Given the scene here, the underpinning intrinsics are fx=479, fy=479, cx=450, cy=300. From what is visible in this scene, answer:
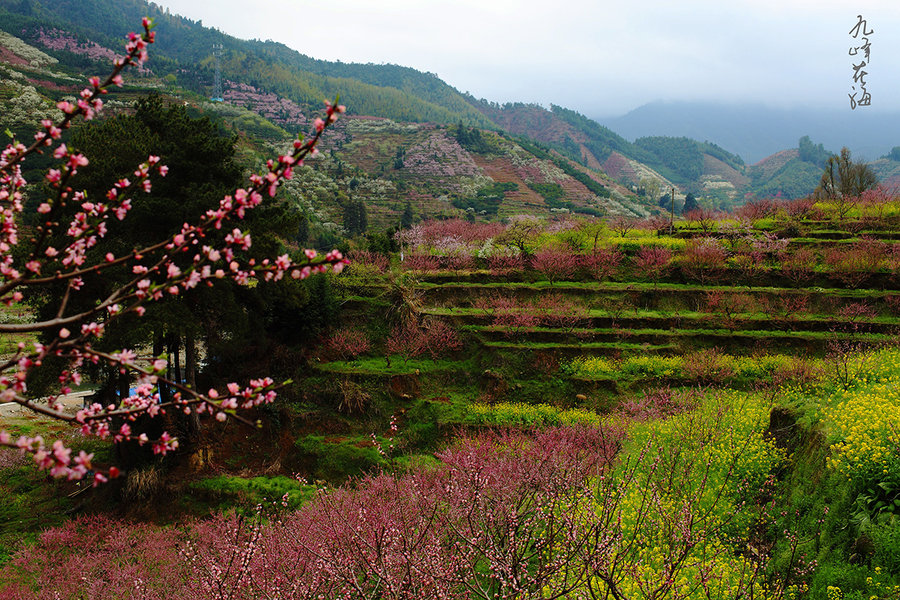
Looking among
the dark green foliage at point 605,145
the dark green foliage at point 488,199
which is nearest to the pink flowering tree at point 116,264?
the dark green foliage at point 488,199

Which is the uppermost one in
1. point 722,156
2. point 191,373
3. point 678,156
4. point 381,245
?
point 722,156

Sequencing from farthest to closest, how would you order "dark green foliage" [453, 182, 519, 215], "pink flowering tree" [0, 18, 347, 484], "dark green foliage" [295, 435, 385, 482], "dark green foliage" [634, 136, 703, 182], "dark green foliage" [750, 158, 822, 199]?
1. "dark green foliage" [634, 136, 703, 182]
2. "dark green foliage" [750, 158, 822, 199]
3. "dark green foliage" [453, 182, 519, 215]
4. "dark green foliage" [295, 435, 385, 482]
5. "pink flowering tree" [0, 18, 347, 484]

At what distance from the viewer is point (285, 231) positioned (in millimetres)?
18000

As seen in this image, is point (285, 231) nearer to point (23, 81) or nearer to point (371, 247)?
point (371, 247)

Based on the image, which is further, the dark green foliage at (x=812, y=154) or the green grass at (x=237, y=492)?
the dark green foliage at (x=812, y=154)

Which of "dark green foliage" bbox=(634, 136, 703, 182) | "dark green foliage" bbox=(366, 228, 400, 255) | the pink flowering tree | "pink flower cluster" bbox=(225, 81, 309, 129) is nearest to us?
the pink flowering tree

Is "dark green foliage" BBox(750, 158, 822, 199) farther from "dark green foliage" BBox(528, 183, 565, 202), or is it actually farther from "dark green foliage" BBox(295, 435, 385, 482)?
"dark green foliage" BBox(295, 435, 385, 482)

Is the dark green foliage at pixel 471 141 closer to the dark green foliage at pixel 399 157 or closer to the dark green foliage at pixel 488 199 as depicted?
the dark green foliage at pixel 399 157

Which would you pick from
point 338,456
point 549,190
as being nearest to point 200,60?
point 549,190

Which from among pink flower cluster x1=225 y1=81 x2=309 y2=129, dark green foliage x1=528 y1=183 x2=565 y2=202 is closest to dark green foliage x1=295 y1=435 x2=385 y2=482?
dark green foliage x1=528 y1=183 x2=565 y2=202

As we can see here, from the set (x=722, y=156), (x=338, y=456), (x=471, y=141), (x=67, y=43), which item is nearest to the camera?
(x=338, y=456)

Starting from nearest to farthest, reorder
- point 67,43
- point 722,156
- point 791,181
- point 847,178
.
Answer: point 847,178 < point 67,43 < point 791,181 < point 722,156

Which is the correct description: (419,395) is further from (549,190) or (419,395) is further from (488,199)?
(549,190)

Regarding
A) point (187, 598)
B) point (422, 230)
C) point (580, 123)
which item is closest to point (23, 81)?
point (422, 230)
